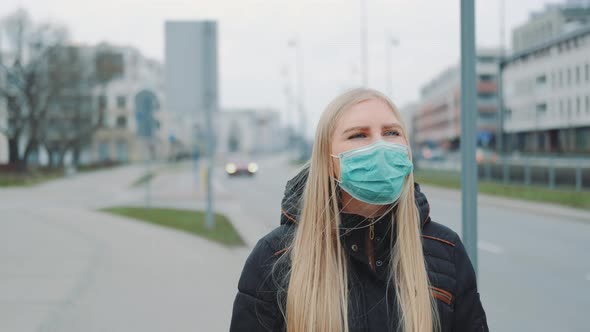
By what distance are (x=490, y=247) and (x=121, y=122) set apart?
96.2m

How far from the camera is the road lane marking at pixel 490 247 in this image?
11961mm

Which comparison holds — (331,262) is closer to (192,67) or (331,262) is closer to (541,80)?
(192,67)

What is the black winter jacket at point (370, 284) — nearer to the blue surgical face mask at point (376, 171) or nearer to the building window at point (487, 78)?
the blue surgical face mask at point (376, 171)

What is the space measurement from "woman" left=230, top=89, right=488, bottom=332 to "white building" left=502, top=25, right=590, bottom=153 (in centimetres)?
4721

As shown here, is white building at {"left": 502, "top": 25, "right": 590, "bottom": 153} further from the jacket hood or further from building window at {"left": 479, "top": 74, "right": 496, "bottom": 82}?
the jacket hood

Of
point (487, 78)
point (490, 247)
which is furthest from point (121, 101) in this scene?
point (490, 247)

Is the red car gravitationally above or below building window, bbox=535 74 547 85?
below

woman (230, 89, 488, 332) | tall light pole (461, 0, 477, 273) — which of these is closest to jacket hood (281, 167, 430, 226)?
woman (230, 89, 488, 332)

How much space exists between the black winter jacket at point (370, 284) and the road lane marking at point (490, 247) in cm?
990

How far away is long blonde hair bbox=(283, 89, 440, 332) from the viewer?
220 cm

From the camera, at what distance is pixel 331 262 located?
2260 mm

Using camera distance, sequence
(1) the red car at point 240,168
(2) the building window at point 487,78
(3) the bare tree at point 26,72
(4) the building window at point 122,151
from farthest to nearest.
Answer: (2) the building window at point 487,78, (4) the building window at point 122,151, (1) the red car at point 240,168, (3) the bare tree at point 26,72

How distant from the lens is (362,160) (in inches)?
91.4

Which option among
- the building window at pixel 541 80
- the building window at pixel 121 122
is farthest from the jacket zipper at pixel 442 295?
the building window at pixel 121 122
